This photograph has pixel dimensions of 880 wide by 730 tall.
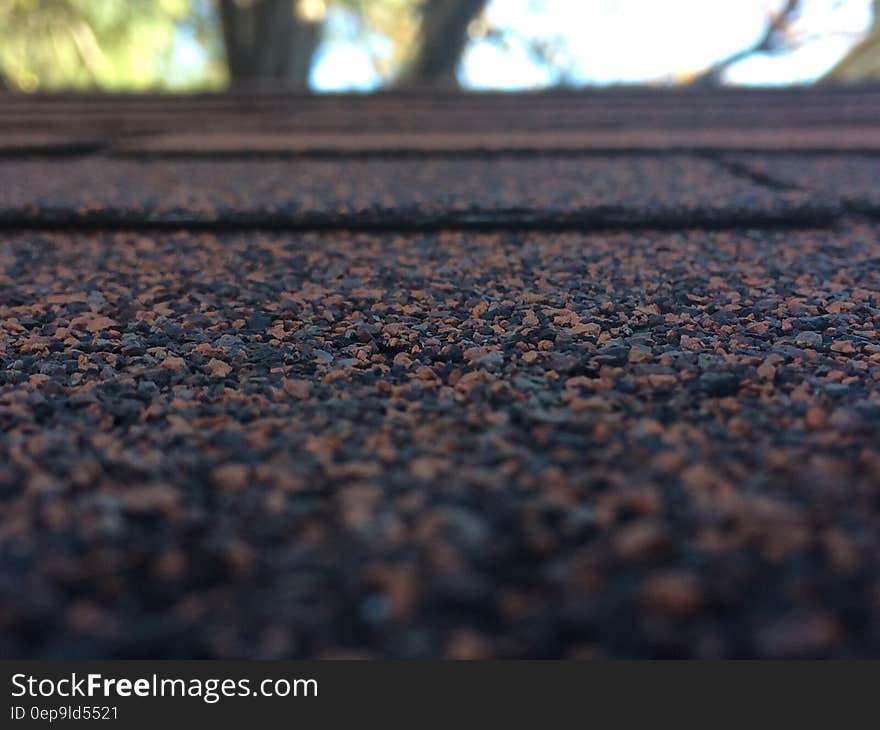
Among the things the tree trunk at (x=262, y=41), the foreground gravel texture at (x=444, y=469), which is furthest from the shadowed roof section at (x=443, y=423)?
the tree trunk at (x=262, y=41)

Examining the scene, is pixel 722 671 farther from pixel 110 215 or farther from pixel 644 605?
pixel 110 215

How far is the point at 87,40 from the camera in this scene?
609 centimetres

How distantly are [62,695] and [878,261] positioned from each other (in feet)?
2.93

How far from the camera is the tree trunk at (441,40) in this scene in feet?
14.3

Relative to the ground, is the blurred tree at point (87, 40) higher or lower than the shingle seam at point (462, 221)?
higher

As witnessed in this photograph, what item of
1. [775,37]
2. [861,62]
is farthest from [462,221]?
[775,37]

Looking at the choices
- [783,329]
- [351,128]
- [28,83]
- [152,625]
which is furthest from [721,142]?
[28,83]

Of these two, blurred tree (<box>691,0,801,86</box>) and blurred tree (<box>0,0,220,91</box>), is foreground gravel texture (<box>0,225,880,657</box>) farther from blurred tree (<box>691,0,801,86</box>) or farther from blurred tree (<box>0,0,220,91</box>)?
blurred tree (<box>0,0,220,91</box>)

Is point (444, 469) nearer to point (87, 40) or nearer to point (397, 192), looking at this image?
point (397, 192)

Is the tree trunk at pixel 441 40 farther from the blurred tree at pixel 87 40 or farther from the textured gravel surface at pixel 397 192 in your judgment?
the textured gravel surface at pixel 397 192

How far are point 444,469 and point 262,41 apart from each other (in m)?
4.82

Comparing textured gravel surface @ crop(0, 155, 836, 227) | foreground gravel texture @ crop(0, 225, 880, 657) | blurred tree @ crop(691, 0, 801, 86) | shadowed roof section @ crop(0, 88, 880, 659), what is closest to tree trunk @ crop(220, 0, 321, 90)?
blurred tree @ crop(691, 0, 801, 86)

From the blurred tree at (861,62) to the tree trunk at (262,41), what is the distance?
3.21 meters

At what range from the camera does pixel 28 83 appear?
588 cm
